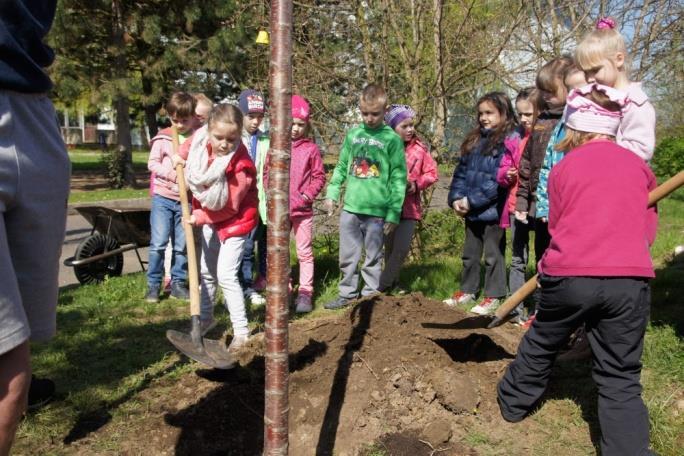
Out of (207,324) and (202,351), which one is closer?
(202,351)

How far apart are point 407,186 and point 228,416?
9.19 feet

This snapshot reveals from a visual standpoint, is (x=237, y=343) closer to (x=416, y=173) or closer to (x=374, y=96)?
(x=374, y=96)

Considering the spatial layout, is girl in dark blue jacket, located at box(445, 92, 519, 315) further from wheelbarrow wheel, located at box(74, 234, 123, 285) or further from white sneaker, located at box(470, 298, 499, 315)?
wheelbarrow wheel, located at box(74, 234, 123, 285)

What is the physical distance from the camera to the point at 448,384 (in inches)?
135

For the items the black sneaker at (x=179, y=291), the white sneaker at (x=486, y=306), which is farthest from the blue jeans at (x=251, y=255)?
the white sneaker at (x=486, y=306)

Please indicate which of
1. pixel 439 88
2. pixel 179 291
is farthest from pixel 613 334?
pixel 439 88

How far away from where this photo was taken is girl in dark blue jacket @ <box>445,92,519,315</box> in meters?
5.02

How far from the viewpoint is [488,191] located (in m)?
4.98

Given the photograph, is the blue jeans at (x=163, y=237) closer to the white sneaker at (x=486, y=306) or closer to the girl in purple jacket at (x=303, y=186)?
the girl in purple jacket at (x=303, y=186)

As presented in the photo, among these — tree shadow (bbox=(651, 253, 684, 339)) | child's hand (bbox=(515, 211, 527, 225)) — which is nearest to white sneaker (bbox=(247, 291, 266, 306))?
child's hand (bbox=(515, 211, 527, 225))

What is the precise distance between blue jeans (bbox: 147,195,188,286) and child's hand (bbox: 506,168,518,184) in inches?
109

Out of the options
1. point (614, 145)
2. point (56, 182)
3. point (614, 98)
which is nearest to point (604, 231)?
point (614, 145)

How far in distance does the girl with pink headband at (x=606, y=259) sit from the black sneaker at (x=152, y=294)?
366cm

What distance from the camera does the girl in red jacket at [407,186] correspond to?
5.56 m
